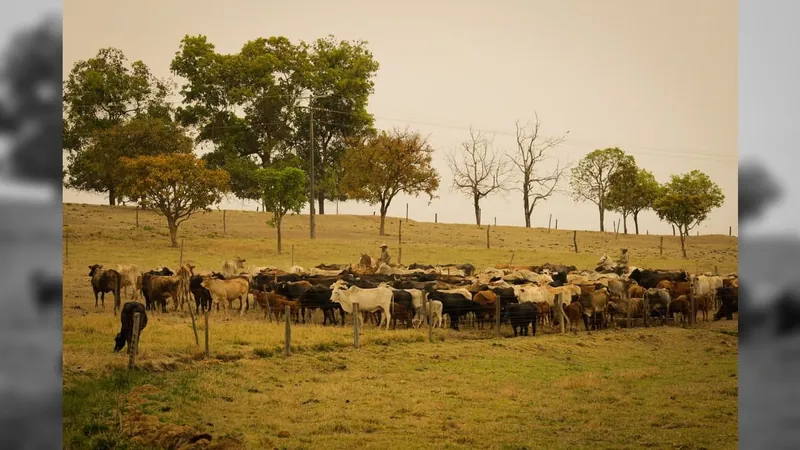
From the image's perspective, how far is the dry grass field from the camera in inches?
404

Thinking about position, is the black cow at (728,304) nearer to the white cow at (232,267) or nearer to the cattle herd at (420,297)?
the cattle herd at (420,297)

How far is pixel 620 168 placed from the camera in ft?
85.8

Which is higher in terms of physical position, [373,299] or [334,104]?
[334,104]

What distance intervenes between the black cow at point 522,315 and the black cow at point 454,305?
0.87m

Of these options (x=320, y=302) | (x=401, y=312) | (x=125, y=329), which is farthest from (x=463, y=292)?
(x=125, y=329)

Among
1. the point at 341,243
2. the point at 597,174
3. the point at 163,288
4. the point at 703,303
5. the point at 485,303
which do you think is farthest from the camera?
the point at 341,243

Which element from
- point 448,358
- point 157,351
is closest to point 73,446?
point 157,351

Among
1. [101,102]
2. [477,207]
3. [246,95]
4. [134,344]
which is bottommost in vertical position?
[134,344]

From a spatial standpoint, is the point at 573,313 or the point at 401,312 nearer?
the point at 401,312

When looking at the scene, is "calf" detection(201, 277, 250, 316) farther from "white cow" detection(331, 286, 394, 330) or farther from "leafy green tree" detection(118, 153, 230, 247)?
"leafy green tree" detection(118, 153, 230, 247)

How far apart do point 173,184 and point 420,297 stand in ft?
35.4

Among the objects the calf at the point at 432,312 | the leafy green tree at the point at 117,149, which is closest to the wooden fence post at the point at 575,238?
the leafy green tree at the point at 117,149

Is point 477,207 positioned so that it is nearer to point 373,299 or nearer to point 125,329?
point 373,299

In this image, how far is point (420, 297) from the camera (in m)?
17.6
